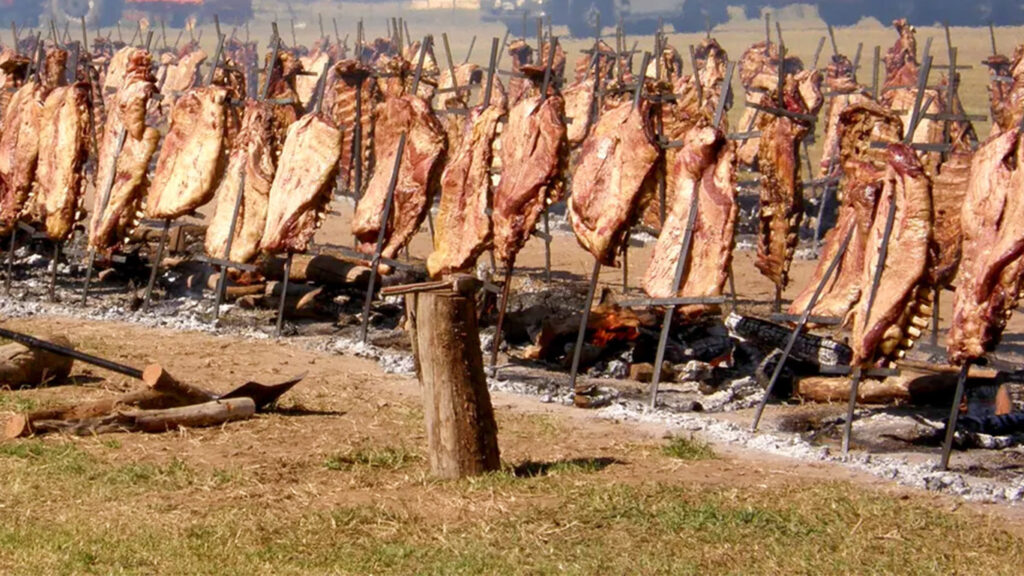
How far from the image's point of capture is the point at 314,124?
514 inches

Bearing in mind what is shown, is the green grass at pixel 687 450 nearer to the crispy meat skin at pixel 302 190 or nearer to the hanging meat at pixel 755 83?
the hanging meat at pixel 755 83

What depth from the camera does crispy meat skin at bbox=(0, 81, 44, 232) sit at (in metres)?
15.2

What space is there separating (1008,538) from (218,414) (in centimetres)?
492

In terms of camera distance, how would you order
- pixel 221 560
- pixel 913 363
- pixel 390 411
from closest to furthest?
1. pixel 221 560
2. pixel 390 411
3. pixel 913 363

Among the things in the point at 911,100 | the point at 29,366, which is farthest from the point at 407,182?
the point at 911,100

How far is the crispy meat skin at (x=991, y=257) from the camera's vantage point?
8539mm

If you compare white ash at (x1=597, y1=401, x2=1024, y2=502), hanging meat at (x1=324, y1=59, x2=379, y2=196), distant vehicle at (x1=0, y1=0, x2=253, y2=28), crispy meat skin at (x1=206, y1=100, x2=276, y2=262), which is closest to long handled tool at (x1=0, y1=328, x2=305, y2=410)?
white ash at (x1=597, y1=401, x2=1024, y2=502)

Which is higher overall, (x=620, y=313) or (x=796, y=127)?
(x=796, y=127)

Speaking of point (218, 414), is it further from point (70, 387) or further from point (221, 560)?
point (221, 560)

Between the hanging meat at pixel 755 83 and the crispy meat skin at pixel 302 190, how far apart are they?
3.50 meters

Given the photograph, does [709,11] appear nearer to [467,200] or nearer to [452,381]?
[467,200]

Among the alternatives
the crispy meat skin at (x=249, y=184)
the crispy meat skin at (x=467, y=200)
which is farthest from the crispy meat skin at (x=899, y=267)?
the crispy meat skin at (x=249, y=184)

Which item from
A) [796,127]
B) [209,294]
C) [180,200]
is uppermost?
[796,127]

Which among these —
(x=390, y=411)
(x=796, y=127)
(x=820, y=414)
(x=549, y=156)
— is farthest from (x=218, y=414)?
(x=796, y=127)
